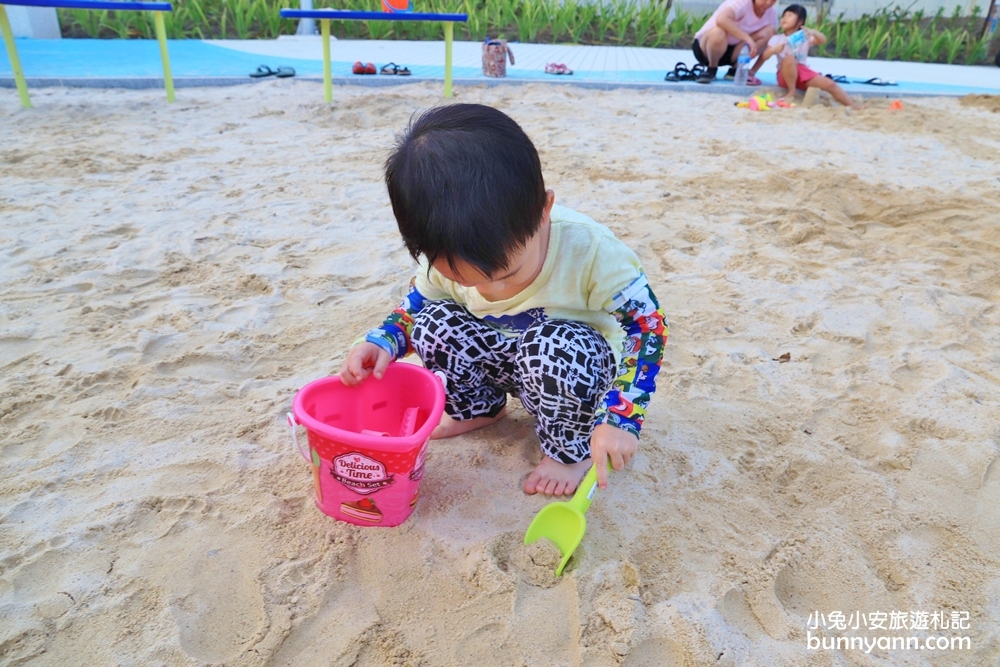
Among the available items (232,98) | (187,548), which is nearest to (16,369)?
(187,548)

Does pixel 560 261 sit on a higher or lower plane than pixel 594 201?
higher

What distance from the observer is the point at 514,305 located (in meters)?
1.45

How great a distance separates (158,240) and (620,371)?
6.99ft

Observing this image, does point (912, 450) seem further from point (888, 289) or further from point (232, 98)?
point (232, 98)

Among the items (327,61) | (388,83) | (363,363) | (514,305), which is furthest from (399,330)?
(388,83)

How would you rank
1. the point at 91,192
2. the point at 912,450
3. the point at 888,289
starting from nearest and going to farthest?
the point at 912,450 → the point at 888,289 → the point at 91,192

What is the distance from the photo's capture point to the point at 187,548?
4.36 feet

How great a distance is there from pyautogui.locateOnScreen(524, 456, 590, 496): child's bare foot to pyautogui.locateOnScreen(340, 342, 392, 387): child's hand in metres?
0.41

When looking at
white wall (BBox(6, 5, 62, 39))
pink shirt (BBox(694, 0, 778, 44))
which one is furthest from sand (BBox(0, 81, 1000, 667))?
white wall (BBox(6, 5, 62, 39))

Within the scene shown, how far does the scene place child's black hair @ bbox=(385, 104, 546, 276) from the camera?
3.55ft

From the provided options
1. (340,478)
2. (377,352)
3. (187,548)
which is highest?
(377,352)

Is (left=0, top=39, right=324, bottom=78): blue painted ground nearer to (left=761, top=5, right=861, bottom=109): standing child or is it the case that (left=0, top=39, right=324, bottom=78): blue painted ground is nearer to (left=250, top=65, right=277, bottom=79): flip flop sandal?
(left=250, top=65, right=277, bottom=79): flip flop sandal

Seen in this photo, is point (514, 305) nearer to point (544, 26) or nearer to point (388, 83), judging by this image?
point (388, 83)

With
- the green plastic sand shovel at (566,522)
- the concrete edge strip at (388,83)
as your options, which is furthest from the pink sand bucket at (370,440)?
the concrete edge strip at (388,83)
